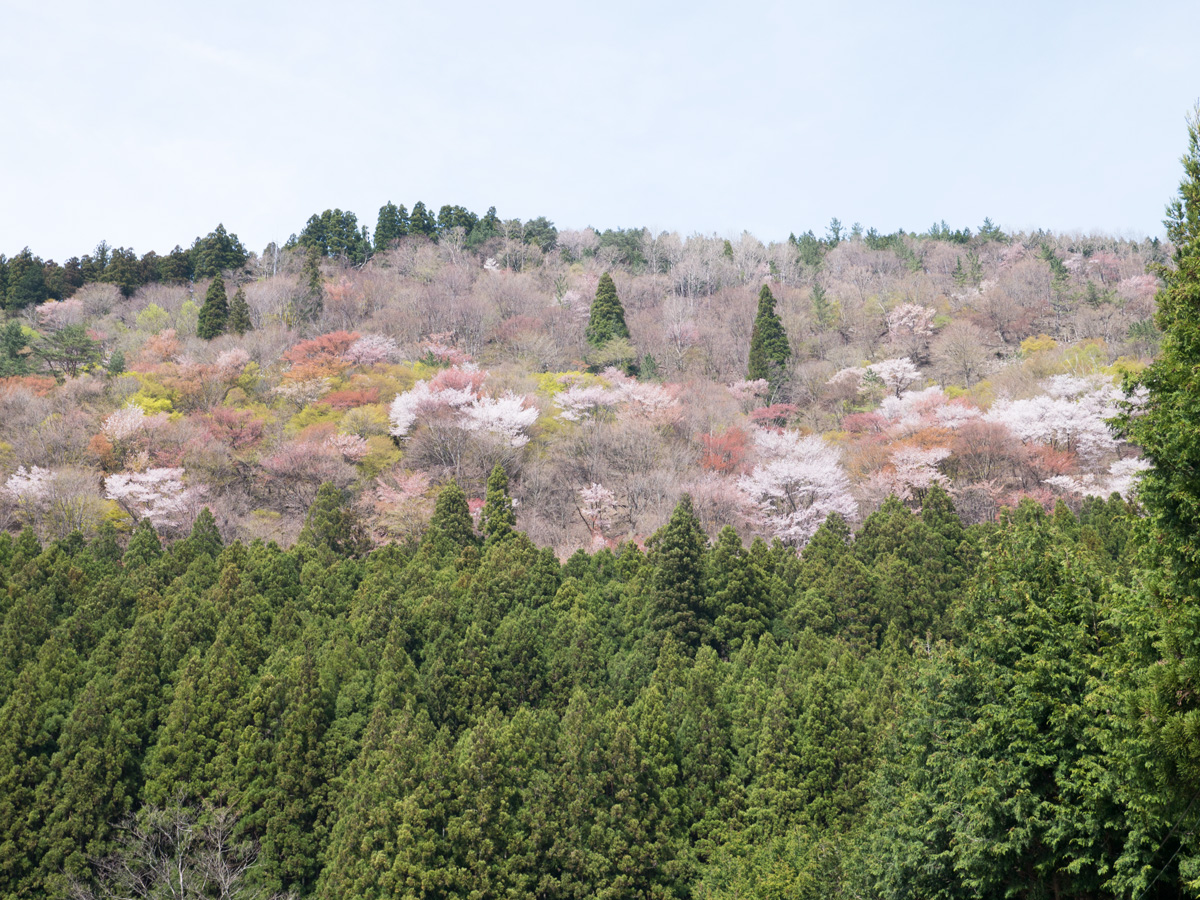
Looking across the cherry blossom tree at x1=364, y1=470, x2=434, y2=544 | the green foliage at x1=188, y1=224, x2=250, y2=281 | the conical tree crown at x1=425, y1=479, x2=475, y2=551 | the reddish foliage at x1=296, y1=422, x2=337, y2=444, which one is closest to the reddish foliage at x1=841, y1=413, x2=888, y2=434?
the cherry blossom tree at x1=364, y1=470, x2=434, y2=544

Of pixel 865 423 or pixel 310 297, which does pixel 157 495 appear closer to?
pixel 310 297

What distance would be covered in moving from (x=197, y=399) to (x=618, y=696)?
1111 inches

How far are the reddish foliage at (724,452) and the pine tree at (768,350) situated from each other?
871 cm

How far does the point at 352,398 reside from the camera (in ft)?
132

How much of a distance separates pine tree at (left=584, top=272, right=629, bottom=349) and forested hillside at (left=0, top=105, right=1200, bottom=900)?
0.85 feet

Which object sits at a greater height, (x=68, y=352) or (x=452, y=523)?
(x=68, y=352)

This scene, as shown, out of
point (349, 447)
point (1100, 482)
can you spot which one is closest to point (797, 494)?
point (1100, 482)

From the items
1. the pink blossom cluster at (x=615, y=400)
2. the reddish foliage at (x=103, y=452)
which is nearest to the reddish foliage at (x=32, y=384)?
the reddish foliage at (x=103, y=452)

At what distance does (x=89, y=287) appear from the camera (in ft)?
193

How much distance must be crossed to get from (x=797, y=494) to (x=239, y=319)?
1185 inches

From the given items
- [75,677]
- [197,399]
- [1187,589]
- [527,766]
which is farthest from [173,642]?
[197,399]

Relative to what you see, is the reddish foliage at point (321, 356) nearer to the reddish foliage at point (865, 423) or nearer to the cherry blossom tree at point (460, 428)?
the cherry blossom tree at point (460, 428)

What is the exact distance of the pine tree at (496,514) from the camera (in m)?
27.4

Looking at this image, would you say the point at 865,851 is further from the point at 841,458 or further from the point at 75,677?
the point at 841,458
